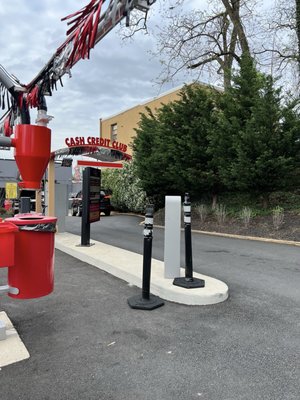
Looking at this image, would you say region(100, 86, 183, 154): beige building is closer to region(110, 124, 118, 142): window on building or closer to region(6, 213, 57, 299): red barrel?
region(110, 124, 118, 142): window on building

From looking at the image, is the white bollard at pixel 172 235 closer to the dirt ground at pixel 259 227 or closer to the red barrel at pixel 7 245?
the red barrel at pixel 7 245

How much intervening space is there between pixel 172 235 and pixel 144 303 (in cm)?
123

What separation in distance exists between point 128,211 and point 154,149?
298 inches

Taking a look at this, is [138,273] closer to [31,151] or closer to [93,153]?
[31,151]

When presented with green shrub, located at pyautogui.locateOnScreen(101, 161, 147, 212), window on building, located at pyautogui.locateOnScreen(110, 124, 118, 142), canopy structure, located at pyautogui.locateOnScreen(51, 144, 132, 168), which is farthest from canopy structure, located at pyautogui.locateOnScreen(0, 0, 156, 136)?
window on building, located at pyautogui.locateOnScreen(110, 124, 118, 142)

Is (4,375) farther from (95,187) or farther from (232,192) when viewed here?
(232,192)

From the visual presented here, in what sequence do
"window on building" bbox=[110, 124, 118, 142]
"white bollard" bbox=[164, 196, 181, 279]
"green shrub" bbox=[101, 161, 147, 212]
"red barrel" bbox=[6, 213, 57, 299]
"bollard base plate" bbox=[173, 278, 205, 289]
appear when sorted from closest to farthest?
"red barrel" bbox=[6, 213, 57, 299]
"bollard base plate" bbox=[173, 278, 205, 289]
"white bollard" bbox=[164, 196, 181, 279]
"green shrub" bbox=[101, 161, 147, 212]
"window on building" bbox=[110, 124, 118, 142]

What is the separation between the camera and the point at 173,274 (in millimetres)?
5227

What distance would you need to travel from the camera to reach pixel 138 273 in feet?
18.3

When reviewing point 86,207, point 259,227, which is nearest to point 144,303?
point 86,207

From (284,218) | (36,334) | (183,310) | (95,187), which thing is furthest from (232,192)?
(36,334)

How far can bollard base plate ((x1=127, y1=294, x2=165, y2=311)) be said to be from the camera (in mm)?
4316

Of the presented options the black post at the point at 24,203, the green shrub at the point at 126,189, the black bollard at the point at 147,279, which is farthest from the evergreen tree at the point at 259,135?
the black post at the point at 24,203

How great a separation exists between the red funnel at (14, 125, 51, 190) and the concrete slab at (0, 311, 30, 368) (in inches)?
59.4
